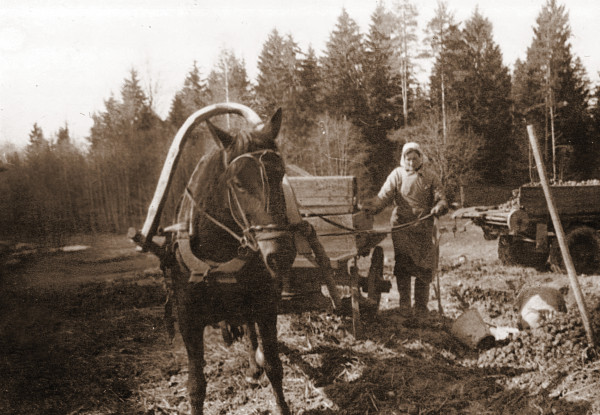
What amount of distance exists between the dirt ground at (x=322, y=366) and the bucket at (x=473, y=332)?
96 millimetres

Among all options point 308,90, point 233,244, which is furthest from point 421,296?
point 308,90

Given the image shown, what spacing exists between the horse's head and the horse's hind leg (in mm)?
649

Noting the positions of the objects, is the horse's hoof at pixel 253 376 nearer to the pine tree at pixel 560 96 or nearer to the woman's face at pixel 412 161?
the woman's face at pixel 412 161

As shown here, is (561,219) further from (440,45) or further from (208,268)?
(440,45)

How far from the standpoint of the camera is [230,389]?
13.6ft

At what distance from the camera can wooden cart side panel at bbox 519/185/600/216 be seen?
341 inches

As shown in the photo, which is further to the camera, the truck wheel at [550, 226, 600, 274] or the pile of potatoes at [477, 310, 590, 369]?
the truck wheel at [550, 226, 600, 274]

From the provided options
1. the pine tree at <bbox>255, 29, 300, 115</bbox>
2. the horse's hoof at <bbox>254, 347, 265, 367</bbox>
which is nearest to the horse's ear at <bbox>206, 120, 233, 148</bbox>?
the horse's hoof at <bbox>254, 347, 265, 367</bbox>

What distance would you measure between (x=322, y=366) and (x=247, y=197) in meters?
2.42

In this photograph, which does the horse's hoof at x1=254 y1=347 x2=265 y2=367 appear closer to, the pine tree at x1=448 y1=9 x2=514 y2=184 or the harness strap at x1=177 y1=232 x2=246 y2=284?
the harness strap at x1=177 y1=232 x2=246 y2=284

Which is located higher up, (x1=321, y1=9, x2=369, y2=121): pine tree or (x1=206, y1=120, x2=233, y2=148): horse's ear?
(x1=321, y1=9, x2=369, y2=121): pine tree

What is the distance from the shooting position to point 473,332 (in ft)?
15.5

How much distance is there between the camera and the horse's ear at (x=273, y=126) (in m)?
3.05

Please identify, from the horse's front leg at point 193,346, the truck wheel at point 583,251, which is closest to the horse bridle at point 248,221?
the horse's front leg at point 193,346
